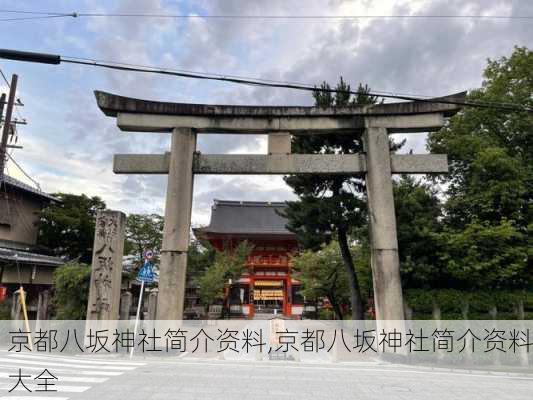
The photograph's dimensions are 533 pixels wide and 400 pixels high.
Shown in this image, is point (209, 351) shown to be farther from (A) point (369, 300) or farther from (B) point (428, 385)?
(A) point (369, 300)

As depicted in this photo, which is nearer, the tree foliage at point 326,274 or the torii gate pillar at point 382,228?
the torii gate pillar at point 382,228

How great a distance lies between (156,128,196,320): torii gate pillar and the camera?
988 cm

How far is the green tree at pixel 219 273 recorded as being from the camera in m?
20.7

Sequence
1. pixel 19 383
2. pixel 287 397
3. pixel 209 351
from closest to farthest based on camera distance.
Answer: pixel 287 397, pixel 19 383, pixel 209 351

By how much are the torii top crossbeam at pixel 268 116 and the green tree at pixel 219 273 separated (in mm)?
12033

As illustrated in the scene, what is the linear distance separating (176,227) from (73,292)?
16.5ft

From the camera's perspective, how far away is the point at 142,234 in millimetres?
23844

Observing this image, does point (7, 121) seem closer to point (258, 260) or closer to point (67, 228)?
point (67, 228)

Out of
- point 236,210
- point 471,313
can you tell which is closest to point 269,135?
point 471,313

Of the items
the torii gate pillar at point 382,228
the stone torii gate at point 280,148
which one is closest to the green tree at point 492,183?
the torii gate pillar at point 382,228

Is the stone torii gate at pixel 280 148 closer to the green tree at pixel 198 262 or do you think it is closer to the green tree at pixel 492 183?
the green tree at pixel 492 183

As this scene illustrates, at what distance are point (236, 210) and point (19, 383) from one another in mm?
26796

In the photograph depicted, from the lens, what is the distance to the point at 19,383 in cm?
640

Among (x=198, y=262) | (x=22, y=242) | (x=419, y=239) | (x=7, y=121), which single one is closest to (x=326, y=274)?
(x=419, y=239)
